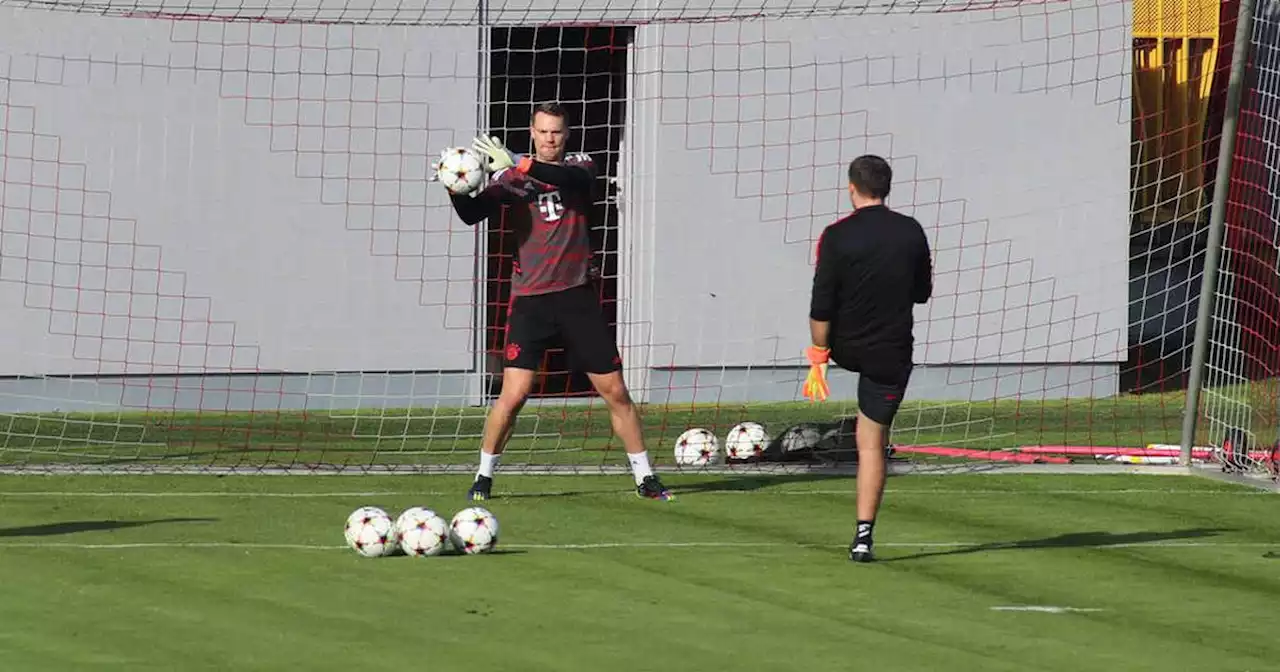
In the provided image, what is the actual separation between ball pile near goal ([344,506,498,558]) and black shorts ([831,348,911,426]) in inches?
73.1

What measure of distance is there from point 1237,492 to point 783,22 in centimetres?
834

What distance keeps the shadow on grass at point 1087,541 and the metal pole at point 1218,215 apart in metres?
3.29

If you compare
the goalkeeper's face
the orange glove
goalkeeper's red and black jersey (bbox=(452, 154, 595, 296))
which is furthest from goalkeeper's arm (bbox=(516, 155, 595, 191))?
the orange glove

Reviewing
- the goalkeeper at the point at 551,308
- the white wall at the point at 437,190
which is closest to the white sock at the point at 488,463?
the goalkeeper at the point at 551,308

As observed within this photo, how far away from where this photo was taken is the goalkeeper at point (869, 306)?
34.6 feet

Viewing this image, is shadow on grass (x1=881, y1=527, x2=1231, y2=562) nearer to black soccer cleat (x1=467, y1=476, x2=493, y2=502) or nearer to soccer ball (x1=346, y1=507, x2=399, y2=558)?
soccer ball (x1=346, y1=507, x2=399, y2=558)

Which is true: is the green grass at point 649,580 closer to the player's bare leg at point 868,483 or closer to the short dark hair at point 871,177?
the player's bare leg at point 868,483

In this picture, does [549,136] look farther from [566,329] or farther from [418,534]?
[418,534]

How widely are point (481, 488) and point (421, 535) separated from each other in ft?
7.91

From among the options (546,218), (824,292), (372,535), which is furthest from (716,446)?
(372,535)

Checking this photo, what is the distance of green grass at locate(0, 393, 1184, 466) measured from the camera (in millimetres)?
16469

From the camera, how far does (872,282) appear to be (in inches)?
416

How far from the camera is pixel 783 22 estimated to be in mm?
21047

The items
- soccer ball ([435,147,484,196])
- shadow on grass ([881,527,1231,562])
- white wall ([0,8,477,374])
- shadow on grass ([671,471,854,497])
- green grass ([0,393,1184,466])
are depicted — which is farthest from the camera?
white wall ([0,8,477,374])
